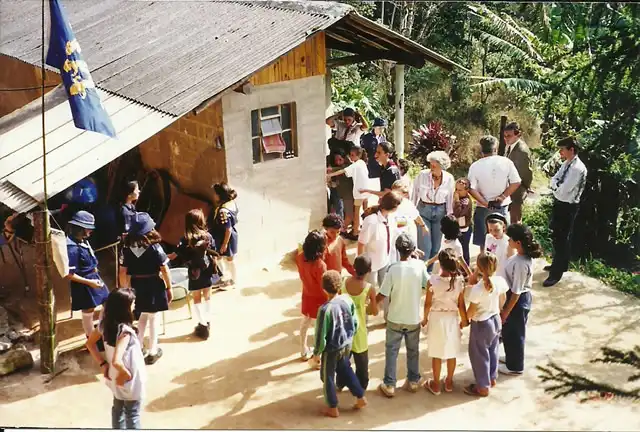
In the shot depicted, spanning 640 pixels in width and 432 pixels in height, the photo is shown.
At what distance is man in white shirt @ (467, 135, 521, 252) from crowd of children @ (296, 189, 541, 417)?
128cm

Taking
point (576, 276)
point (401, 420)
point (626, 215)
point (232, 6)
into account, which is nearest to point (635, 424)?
point (401, 420)

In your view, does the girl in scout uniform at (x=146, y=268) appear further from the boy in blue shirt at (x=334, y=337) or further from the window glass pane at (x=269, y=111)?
the window glass pane at (x=269, y=111)

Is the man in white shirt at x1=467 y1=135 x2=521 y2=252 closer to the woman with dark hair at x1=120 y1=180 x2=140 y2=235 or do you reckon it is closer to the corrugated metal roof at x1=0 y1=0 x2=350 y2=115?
the corrugated metal roof at x1=0 y1=0 x2=350 y2=115

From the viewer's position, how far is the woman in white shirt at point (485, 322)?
6484 mm

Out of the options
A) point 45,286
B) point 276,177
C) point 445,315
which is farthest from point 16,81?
point 445,315

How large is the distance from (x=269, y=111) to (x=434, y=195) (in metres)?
2.11

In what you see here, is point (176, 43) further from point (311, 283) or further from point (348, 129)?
point (311, 283)

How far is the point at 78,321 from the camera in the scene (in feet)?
26.7

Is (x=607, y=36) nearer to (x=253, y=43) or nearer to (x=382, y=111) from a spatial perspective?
(x=253, y=43)

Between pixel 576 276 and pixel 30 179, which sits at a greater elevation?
pixel 30 179

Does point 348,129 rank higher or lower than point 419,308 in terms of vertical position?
higher

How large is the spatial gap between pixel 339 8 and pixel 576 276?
4.04 metres

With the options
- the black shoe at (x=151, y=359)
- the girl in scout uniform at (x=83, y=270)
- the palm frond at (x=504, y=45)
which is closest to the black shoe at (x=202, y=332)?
the black shoe at (x=151, y=359)

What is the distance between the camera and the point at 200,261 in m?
7.48
